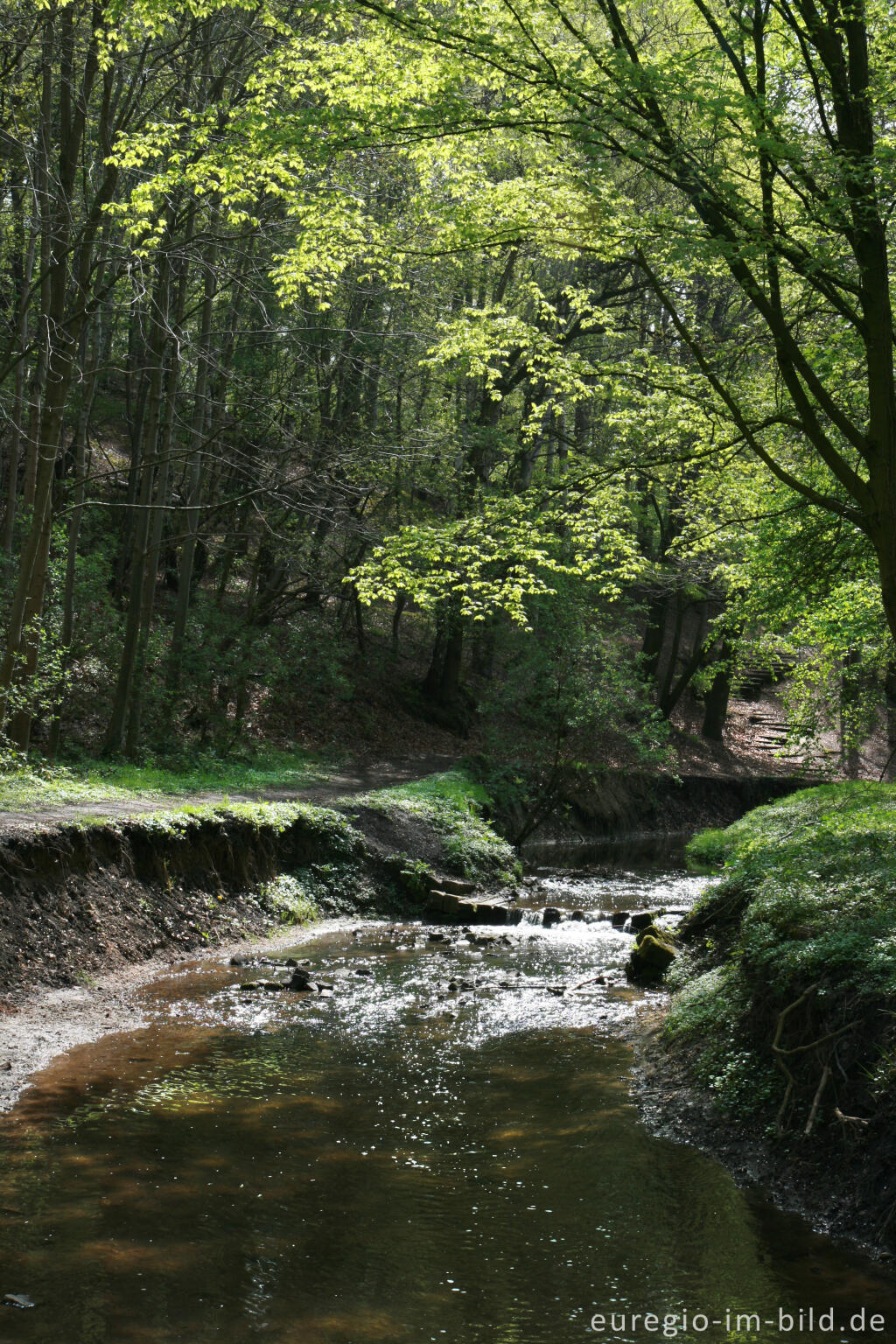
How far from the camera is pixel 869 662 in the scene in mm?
16297

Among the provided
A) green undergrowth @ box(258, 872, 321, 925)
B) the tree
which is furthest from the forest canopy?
green undergrowth @ box(258, 872, 321, 925)

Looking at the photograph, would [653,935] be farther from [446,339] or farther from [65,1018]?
[446,339]

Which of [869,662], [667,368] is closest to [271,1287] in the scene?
[667,368]

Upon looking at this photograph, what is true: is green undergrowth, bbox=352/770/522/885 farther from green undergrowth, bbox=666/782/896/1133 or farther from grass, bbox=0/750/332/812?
green undergrowth, bbox=666/782/896/1133

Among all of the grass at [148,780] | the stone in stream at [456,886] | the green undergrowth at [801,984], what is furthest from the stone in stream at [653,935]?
the grass at [148,780]

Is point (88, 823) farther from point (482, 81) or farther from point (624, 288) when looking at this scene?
point (624, 288)

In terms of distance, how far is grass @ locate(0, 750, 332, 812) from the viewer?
10.8 metres

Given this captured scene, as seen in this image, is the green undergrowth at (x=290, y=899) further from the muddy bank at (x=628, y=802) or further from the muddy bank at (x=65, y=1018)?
the muddy bank at (x=628, y=802)

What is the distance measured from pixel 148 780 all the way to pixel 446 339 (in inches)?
281

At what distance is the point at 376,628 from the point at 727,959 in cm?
2161

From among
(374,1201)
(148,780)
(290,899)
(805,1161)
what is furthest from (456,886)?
(374,1201)

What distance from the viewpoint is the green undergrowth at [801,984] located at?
5.62 meters

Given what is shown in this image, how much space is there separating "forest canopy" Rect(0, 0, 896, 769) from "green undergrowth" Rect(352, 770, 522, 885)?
2.63 metres

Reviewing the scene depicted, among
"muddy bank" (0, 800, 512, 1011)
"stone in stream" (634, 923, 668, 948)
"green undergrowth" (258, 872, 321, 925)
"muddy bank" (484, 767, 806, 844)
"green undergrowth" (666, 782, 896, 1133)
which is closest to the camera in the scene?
"green undergrowth" (666, 782, 896, 1133)
